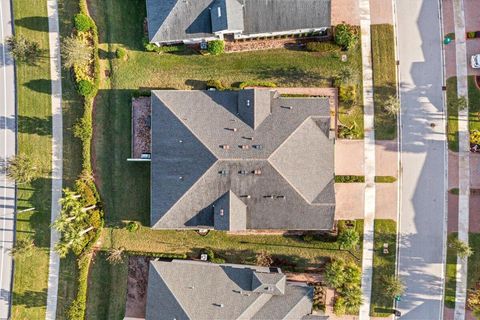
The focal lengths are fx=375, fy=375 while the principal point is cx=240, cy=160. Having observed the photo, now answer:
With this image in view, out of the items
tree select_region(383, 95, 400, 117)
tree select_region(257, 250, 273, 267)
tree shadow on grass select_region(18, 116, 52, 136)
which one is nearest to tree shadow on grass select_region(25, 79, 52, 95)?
tree shadow on grass select_region(18, 116, 52, 136)

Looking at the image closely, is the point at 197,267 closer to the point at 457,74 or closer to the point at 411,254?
the point at 411,254

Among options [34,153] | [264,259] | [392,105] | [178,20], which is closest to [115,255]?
[34,153]

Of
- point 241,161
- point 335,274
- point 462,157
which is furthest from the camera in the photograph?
point 462,157

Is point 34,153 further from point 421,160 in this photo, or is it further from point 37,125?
point 421,160

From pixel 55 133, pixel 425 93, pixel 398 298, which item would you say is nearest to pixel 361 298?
pixel 398 298

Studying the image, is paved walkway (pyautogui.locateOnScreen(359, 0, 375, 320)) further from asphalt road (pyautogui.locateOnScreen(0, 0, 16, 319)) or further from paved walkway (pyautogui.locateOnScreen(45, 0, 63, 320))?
asphalt road (pyautogui.locateOnScreen(0, 0, 16, 319))

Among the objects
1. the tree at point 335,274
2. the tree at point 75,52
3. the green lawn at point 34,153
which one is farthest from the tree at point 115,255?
the tree at point 335,274
